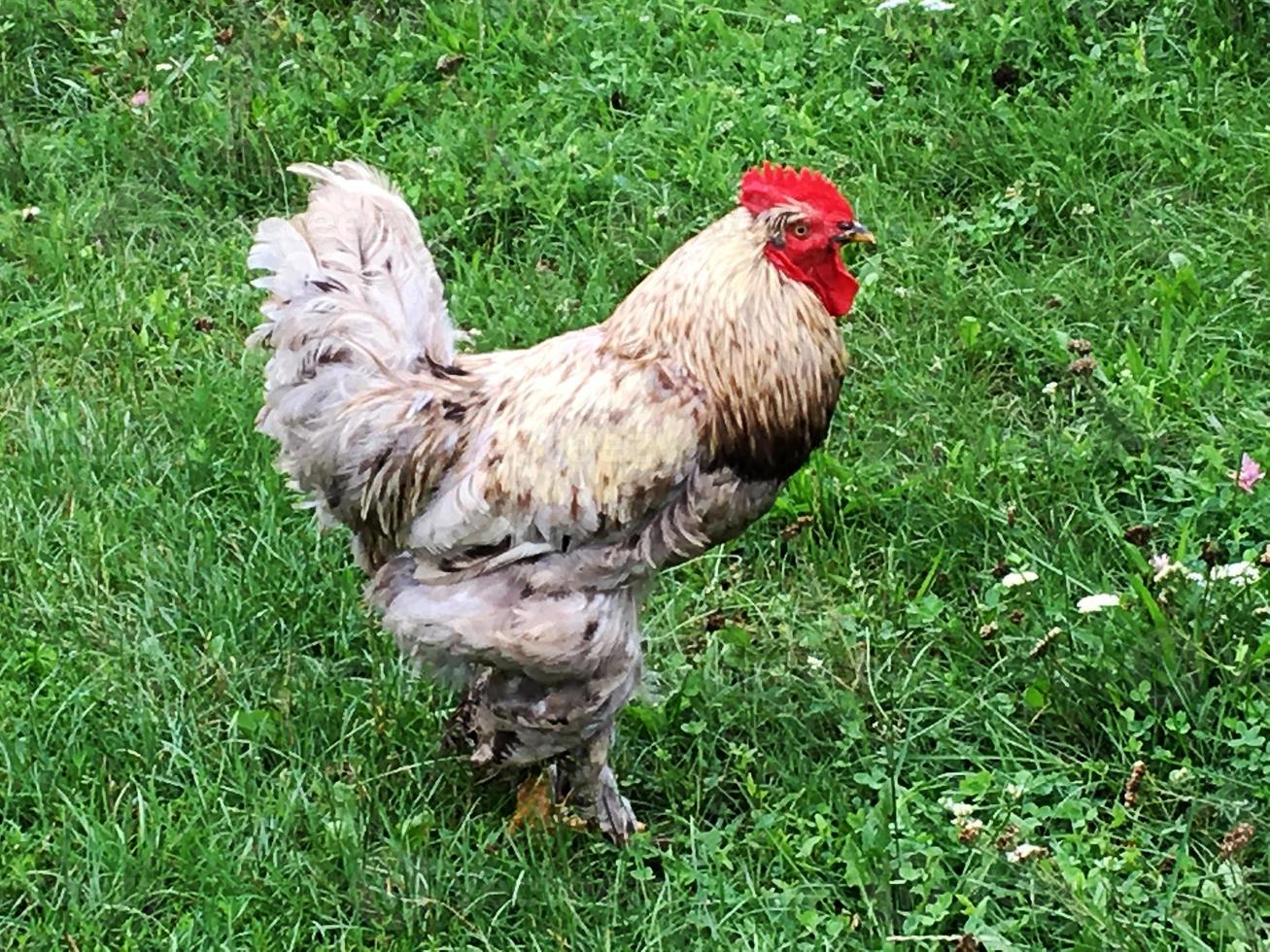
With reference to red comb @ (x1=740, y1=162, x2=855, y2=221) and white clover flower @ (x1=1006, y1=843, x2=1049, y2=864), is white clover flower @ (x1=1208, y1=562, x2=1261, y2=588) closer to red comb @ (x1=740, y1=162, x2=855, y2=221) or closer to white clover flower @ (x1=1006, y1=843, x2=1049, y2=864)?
white clover flower @ (x1=1006, y1=843, x2=1049, y2=864)

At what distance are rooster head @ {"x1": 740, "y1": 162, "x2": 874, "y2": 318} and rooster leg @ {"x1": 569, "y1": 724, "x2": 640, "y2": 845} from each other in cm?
109

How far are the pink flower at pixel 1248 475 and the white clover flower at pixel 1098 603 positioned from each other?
1.63 feet

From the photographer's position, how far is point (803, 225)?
2.86 m

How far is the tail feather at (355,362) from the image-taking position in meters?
2.99

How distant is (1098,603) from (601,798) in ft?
3.75

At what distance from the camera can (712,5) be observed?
5.86 m

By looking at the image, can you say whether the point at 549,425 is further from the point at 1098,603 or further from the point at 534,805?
the point at 1098,603

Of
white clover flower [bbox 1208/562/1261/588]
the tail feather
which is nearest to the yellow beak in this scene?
the tail feather

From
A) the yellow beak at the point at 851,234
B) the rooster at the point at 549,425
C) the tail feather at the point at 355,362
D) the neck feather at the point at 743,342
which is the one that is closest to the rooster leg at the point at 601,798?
the rooster at the point at 549,425

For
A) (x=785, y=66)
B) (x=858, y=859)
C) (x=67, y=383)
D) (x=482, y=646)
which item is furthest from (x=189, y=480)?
(x=785, y=66)

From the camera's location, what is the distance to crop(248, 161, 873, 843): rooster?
112 inches

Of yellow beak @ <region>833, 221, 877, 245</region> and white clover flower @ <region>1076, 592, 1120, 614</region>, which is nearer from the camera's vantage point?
yellow beak @ <region>833, 221, 877, 245</region>

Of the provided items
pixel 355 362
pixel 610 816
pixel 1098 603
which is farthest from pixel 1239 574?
pixel 355 362

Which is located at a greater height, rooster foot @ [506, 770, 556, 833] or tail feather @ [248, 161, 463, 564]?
tail feather @ [248, 161, 463, 564]
